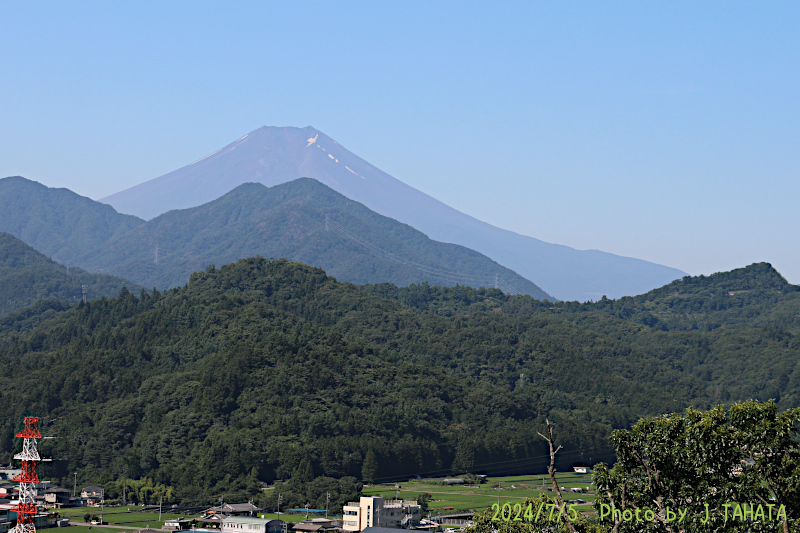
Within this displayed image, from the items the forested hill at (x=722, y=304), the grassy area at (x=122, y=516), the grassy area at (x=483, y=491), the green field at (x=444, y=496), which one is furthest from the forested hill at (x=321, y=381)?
the forested hill at (x=722, y=304)

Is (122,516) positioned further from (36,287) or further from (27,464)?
(36,287)

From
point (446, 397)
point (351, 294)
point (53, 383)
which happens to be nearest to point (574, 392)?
point (446, 397)

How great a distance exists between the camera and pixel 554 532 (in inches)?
796

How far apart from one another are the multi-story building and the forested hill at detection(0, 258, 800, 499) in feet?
68.3

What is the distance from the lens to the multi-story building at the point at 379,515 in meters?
54.1

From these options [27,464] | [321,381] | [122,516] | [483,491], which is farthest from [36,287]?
[27,464]

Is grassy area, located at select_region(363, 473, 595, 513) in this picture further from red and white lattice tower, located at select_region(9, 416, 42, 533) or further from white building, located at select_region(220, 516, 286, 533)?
red and white lattice tower, located at select_region(9, 416, 42, 533)

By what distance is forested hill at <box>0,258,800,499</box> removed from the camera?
279 ft

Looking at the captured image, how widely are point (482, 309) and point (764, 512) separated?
147323 millimetres

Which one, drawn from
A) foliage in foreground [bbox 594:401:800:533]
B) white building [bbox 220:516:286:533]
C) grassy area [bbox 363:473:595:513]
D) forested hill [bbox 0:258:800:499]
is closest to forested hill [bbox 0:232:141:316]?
forested hill [bbox 0:258:800:499]

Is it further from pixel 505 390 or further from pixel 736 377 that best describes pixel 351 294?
pixel 736 377

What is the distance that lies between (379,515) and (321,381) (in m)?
45.5

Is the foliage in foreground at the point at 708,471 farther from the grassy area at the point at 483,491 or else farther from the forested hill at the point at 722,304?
the forested hill at the point at 722,304

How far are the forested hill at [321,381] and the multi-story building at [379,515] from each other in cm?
2083
